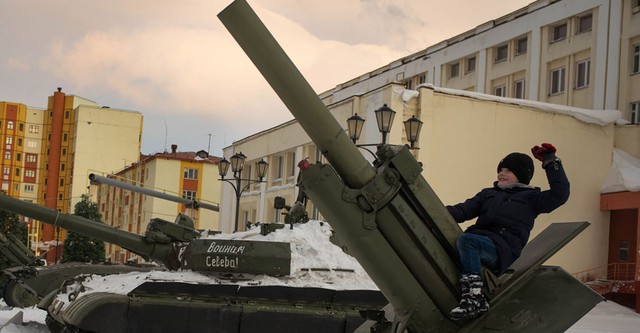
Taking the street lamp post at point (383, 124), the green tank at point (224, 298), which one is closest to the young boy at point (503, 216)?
the green tank at point (224, 298)

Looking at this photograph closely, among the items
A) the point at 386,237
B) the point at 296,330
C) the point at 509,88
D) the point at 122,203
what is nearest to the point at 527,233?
the point at 386,237

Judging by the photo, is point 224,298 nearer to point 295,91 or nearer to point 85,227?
point 85,227

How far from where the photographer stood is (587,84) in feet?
93.0

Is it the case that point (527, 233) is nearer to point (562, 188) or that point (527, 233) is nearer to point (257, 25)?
point (562, 188)

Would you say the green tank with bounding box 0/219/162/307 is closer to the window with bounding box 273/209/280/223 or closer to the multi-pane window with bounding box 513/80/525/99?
the window with bounding box 273/209/280/223

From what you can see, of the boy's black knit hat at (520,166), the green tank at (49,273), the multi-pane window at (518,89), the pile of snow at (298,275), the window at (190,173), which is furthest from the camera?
the window at (190,173)

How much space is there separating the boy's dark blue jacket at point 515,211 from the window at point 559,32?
25.3 m

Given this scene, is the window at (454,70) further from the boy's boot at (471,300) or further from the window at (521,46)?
the boy's boot at (471,300)

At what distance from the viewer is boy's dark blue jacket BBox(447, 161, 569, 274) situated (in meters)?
5.08

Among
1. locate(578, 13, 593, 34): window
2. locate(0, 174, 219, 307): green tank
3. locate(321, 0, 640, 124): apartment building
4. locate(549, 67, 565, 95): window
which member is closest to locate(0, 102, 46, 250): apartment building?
locate(321, 0, 640, 124): apartment building

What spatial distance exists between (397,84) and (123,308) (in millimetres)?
13918

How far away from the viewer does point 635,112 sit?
27.0 m

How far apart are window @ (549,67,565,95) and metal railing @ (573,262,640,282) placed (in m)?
6.76

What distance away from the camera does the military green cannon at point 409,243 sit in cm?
483
